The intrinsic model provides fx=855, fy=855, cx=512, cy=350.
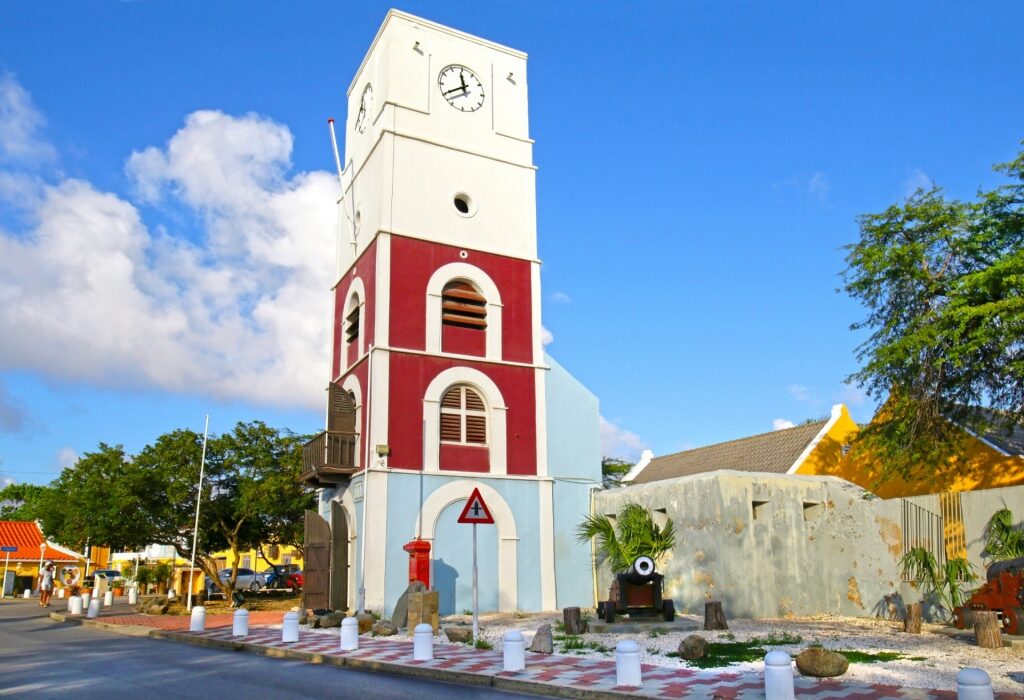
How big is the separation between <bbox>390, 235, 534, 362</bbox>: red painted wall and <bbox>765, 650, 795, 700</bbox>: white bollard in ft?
46.0

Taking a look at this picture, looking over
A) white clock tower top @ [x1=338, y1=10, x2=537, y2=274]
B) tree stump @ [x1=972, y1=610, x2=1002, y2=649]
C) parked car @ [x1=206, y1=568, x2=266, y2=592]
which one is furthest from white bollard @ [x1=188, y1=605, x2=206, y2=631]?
A: parked car @ [x1=206, y1=568, x2=266, y2=592]

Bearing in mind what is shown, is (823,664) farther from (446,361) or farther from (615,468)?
(615,468)

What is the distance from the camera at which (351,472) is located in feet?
67.8

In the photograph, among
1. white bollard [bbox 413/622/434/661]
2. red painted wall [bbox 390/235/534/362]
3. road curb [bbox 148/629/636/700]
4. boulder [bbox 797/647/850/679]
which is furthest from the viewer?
red painted wall [bbox 390/235/534/362]

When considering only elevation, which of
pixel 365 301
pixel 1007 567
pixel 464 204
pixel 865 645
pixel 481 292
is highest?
pixel 464 204

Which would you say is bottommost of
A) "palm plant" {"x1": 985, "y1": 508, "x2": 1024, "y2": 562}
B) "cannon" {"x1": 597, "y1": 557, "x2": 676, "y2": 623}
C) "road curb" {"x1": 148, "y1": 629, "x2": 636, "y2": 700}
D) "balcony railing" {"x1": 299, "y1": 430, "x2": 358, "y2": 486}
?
"road curb" {"x1": 148, "y1": 629, "x2": 636, "y2": 700}

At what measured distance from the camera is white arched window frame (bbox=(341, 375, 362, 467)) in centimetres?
2088

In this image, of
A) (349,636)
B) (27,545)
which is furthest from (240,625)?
(27,545)

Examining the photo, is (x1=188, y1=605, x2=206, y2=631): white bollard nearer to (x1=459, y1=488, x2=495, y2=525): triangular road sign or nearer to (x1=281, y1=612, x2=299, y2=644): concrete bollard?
(x1=281, y1=612, x2=299, y2=644): concrete bollard

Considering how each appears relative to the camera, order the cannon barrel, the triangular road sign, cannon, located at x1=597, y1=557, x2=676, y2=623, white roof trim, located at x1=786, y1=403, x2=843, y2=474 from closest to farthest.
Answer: the cannon barrel, the triangular road sign, cannon, located at x1=597, y1=557, x2=676, y2=623, white roof trim, located at x1=786, y1=403, x2=843, y2=474

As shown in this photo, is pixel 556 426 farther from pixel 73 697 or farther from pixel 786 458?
pixel 73 697

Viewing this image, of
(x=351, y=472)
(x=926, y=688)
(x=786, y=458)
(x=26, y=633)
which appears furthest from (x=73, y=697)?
(x=786, y=458)

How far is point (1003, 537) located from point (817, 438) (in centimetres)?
1021

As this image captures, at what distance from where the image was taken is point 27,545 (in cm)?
5172
